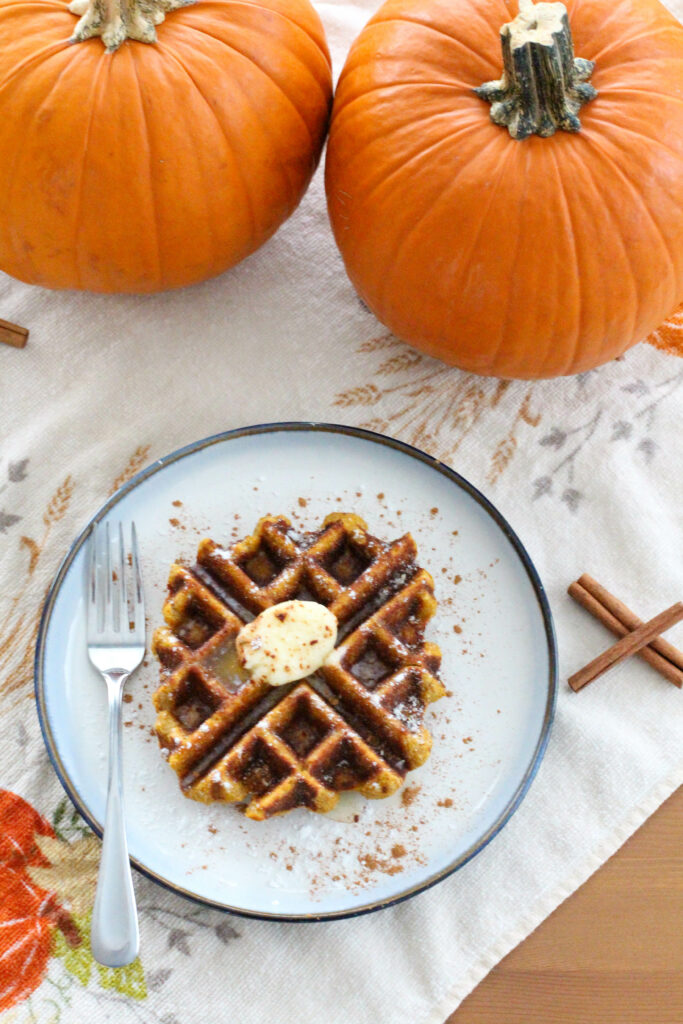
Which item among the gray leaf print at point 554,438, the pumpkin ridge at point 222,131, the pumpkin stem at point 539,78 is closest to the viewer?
the pumpkin stem at point 539,78

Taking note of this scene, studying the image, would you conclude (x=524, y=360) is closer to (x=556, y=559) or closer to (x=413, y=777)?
(x=556, y=559)

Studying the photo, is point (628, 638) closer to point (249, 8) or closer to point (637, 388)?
point (637, 388)

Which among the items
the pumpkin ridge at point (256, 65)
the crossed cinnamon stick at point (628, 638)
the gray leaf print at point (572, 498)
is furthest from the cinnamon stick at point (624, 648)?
the pumpkin ridge at point (256, 65)

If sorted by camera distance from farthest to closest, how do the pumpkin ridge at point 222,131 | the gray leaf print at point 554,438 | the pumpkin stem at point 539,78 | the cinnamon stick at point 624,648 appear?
the gray leaf print at point 554,438 < the cinnamon stick at point 624,648 < the pumpkin ridge at point 222,131 < the pumpkin stem at point 539,78

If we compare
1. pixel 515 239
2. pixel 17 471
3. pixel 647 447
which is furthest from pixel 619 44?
pixel 17 471

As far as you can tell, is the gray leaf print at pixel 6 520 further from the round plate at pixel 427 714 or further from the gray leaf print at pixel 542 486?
the gray leaf print at pixel 542 486

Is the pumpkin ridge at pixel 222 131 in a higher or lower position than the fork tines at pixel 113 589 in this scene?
higher

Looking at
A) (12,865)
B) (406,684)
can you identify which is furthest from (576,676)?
(12,865)
